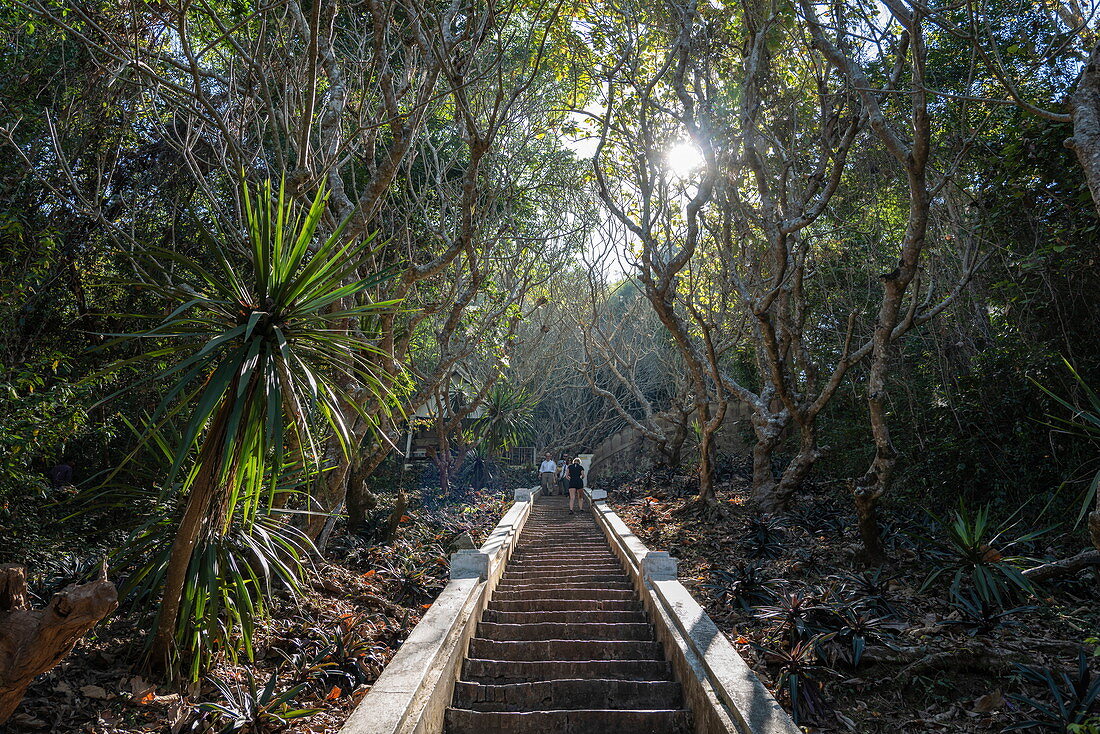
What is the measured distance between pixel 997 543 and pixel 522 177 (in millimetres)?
9600

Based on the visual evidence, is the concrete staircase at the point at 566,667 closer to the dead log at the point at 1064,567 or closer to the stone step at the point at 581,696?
the stone step at the point at 581,696

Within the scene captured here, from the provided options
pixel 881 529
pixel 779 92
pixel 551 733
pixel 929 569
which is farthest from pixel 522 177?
pixel 551 733

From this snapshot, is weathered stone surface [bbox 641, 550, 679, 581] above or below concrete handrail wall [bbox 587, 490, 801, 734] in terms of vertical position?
above

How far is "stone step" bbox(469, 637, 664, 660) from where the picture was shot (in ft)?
17.2

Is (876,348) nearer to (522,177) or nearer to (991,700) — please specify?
(991,700)

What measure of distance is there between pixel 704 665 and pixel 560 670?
3.81 ft

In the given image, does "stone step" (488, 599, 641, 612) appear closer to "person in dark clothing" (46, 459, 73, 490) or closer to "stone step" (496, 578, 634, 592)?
"stone step" (496, 578, 634, 592)

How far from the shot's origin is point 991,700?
3898 mm

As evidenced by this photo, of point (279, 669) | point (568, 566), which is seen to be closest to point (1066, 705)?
point (279, 669)

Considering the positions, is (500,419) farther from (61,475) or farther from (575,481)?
(61,475)

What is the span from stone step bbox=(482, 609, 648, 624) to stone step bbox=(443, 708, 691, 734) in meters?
1.96

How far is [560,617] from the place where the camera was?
616 centimetres

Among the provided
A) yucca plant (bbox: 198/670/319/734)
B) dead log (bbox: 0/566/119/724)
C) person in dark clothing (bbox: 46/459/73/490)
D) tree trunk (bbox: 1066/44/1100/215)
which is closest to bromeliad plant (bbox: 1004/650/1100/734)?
tree trunk (bbox: 1066/44/1100/215)

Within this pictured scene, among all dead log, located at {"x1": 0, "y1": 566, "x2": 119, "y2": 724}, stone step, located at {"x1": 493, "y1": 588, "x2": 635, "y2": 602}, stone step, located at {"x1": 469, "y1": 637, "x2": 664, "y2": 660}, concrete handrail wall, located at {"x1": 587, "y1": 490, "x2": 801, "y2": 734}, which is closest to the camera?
dead log, located at {"x1": 0, "y1": 566, "x2": 119, "y2": 724}
